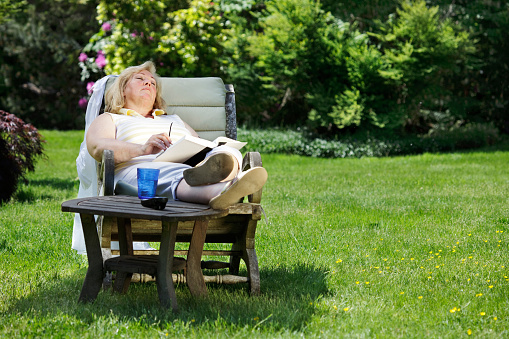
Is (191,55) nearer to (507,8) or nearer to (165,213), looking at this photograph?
(507,8)

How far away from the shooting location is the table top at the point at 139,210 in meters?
2.34

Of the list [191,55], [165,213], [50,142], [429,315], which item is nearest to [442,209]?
[429,315]

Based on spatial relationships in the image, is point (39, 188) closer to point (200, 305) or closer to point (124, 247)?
point (124, 247)

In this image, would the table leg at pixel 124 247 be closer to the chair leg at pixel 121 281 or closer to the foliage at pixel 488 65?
the chair leg at pixel 121 281

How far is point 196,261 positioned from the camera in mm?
2875

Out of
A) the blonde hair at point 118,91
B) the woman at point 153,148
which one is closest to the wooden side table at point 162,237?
the woman at point 153,148

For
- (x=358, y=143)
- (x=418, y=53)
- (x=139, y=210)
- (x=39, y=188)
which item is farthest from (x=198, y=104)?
(x=418, y=53)

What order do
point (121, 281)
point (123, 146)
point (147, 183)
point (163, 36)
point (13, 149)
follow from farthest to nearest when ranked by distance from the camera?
point (163, 36) → point (13, 149) → point (123, 146) → point (121, 281) → point (147, 183)

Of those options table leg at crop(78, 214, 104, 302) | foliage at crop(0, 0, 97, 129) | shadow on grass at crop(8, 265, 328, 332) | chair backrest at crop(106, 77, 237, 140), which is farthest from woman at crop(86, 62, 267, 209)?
foliage at crop(0, 0, 97, 129)

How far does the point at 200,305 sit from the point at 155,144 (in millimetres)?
961

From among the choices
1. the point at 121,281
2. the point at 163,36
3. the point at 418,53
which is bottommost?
the point at 121,281

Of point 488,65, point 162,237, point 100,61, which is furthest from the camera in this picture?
point 488,65

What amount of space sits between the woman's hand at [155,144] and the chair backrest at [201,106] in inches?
30.2

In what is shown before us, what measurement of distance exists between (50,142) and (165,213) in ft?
38.8
